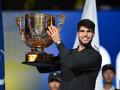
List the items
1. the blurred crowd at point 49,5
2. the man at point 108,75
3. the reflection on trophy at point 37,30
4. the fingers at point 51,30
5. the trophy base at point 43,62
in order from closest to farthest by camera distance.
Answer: the fingers at point 51,30
the trophy base at point 43,62
the reflection on trophy at point 37,30
the man at point 108,75
the blurred crowd at point 49,5

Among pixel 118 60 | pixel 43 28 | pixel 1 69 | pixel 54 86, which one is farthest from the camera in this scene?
pixel 118 60

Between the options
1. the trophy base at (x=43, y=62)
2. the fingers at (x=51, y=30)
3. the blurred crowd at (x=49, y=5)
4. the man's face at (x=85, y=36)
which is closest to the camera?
the man's face at (x=85, y=36)

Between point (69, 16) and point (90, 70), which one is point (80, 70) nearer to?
point (90, 70)

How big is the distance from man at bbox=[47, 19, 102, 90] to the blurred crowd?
1905 millimetres

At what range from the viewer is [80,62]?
331 cm

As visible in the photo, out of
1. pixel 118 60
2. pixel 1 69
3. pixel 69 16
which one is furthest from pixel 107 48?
pixel 1 69

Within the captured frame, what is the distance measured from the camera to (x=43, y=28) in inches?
144

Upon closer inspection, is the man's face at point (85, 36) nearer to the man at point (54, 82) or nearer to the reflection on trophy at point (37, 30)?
the reflection on trophy at point (37, 30)

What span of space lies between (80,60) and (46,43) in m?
0.45

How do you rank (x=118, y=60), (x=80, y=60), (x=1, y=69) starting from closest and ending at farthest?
(x=80, y=60) → (x=1, y=69) → (x=118, y=60)

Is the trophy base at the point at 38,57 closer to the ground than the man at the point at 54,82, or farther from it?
farther from it

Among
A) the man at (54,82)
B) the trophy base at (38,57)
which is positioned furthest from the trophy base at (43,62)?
the man at (54,82)

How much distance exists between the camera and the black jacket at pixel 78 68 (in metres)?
3.29

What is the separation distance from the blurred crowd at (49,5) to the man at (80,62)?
1905 mm
